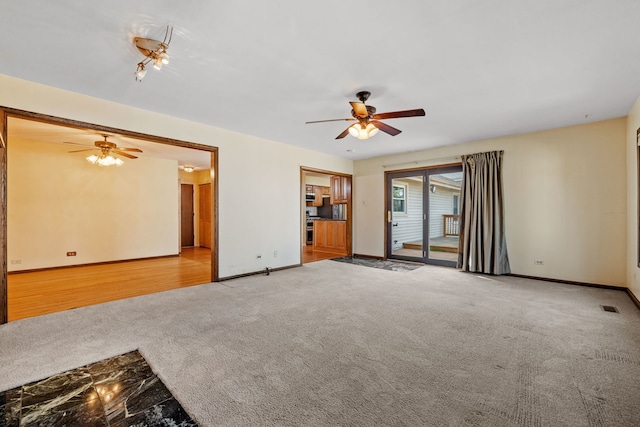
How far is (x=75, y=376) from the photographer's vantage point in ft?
6.68

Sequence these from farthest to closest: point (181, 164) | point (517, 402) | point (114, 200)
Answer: point (181, 164), point (114, 200), point (517, 402)

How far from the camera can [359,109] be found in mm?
3197

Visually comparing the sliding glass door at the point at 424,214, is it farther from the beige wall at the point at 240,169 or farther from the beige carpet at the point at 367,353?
the beige carpet at the point at 367,353

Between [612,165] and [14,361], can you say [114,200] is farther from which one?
[612,165]

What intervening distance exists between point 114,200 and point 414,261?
7.28 meters

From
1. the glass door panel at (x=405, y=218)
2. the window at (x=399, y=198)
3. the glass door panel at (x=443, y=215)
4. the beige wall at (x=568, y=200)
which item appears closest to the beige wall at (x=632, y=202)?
the beige wall at (x=568, y=200)

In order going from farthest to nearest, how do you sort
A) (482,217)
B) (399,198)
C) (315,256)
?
1. (315,256)
2. (399,198)
3. (482,217)

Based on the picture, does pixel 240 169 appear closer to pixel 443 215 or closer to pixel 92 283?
pixel 92 283

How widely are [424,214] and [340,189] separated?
2555 mm

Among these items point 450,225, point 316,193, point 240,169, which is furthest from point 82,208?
point 450,225

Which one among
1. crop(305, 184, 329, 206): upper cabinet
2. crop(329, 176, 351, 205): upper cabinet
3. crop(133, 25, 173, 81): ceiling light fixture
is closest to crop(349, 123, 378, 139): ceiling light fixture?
crop(133, 25, 173, 81): ceiling light fixture

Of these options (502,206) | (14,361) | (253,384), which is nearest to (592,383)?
(253,384)

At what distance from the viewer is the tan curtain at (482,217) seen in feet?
17.0

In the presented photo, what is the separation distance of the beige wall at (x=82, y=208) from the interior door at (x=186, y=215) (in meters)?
1.88
